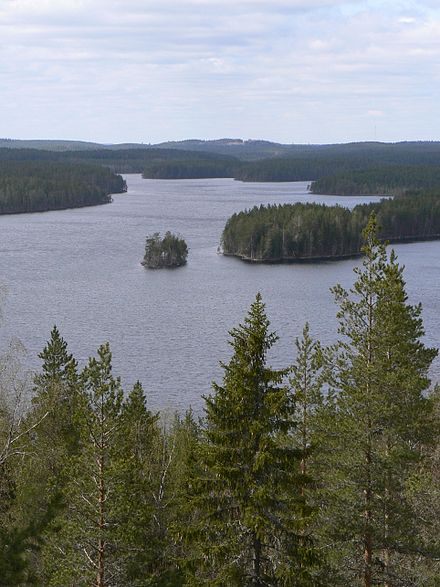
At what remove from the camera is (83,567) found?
54.6 feet

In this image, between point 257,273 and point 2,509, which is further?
point 257,273

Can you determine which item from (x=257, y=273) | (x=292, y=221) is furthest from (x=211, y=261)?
(x=292, y=221)

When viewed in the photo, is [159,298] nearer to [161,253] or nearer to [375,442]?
[161,253]

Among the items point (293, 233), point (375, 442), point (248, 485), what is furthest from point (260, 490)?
point (293, 233)

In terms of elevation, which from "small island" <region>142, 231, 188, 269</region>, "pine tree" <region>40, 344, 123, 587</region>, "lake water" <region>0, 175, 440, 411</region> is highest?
"pine tree" <region>40, 344, 123, 587</region>

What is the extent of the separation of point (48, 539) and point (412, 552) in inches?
295

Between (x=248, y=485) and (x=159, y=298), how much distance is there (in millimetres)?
67624

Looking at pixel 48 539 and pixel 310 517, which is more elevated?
pixel 310 517

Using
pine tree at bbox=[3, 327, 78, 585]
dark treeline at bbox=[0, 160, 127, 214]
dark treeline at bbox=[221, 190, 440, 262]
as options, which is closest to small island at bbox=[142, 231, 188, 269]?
dark treeline at bbox=[221, 190, 440, 262]

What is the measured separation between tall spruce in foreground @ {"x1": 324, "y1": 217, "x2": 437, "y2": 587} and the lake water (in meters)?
22.6

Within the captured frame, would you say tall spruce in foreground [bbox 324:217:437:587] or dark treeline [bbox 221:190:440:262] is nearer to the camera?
tall spruce in foreground [bbox 324:217:437:587]

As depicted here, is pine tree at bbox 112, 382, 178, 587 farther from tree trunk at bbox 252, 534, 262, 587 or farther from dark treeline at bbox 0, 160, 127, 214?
dark treeline at bbox 0, 160, 127, 214

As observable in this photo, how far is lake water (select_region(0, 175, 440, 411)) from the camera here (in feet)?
186

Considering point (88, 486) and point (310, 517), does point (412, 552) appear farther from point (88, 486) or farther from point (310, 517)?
point (88, 486)
